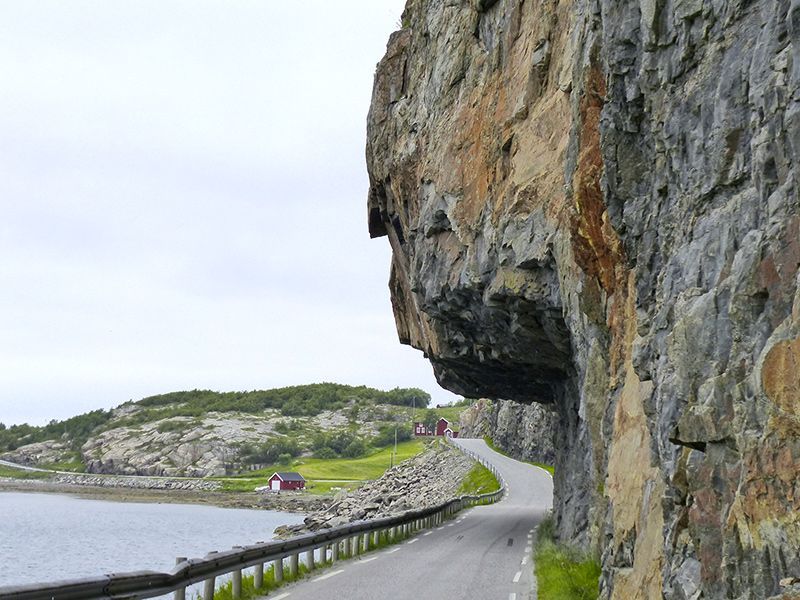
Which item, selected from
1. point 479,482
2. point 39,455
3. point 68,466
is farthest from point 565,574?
point 39,455

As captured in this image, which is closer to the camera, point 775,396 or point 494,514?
point 775,396

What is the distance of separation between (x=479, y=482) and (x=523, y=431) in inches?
1046

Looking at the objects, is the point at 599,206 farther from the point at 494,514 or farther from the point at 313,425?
the point at 313,425

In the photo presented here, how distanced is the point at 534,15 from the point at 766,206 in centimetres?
1754

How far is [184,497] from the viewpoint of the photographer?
115 meters

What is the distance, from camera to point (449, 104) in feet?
96.6

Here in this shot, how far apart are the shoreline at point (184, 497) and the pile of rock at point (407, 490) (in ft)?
49.4

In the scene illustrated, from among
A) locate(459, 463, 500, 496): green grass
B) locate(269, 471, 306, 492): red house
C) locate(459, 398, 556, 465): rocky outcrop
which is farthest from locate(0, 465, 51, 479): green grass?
locate(459, 463, 500, 496): green grass

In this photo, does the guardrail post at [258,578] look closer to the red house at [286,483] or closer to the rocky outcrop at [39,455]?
the red house at [286,483]

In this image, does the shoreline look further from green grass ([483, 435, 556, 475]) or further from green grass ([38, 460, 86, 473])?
green grass ([483, 435, 556, 475])

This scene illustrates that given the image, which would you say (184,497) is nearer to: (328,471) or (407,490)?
(328,471)

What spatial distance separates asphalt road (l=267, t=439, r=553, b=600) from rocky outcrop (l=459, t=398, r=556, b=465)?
140 ft

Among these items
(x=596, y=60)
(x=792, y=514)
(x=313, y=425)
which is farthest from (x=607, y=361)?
(x=313, y=425)

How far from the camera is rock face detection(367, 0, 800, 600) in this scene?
6.94 metres
